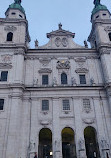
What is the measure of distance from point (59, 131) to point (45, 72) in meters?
10.2

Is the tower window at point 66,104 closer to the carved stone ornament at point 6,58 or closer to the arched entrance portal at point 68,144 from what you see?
the arched entrance portal at point 68,144

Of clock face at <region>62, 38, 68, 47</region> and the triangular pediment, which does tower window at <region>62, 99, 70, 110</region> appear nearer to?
clock face at <region>62, 38, 68, 47</region>

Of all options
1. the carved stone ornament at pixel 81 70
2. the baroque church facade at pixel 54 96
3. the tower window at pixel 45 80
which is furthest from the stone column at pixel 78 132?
the tower window at pixel 45 80

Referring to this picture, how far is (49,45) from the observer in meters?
33.7

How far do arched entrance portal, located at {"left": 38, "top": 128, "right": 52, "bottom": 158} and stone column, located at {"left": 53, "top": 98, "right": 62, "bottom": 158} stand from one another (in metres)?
1.87

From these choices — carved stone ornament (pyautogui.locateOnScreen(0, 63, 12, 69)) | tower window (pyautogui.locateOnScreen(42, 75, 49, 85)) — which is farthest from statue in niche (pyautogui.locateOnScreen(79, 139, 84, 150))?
carved stone ornament (pyautogui.locateOnScreen(0, 63, 12, 69))

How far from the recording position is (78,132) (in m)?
25.0

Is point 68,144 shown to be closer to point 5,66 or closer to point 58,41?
point 5,66

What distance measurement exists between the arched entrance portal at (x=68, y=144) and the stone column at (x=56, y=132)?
2.15 m

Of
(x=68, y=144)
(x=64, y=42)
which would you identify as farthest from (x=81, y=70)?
(x=68, y=144)

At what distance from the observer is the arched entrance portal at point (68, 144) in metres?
26.0

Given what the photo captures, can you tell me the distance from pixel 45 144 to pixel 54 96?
24.4 ft

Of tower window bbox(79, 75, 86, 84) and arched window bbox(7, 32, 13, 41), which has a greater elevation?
arched window bbox(7, 32, 13, 41)

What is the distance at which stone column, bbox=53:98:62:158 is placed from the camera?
23.3 m
